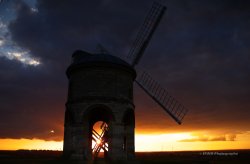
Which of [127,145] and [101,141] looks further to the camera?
[101,141]

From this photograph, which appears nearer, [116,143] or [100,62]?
[116,143]

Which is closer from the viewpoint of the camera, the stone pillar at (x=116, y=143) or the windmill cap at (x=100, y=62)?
the stone pillar at (x=116, y=143)

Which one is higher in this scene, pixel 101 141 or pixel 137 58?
pixel 137 58

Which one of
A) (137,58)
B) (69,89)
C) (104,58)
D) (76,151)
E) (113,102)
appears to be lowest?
(76,151)

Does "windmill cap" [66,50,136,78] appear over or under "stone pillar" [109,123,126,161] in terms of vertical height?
over

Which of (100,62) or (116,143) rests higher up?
(100,62)

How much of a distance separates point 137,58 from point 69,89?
724 centimetres

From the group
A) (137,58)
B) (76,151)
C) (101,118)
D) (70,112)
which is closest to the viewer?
(76,151)

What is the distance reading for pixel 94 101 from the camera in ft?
63.7

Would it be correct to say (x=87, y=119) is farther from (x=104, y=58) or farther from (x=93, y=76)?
(x=104, y=58)

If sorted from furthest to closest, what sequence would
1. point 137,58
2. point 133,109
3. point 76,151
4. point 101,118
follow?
1. point 137,58
2. point 101,118
3. point 133,109
4. point 76,151

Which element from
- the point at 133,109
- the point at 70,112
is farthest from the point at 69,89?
the point at 133,109

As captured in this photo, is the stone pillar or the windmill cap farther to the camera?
the windmill cap

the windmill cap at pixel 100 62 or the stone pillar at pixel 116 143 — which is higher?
the windmill cap at pixel 100 62
